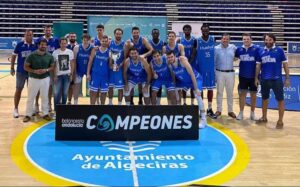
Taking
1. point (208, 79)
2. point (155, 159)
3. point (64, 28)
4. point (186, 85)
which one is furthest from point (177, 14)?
point (155, 159)

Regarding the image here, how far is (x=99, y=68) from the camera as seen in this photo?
6.99 m

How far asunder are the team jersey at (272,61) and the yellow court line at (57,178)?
1266 mm

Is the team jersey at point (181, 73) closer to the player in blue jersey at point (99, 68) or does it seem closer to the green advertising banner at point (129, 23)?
the player in blue jersey at point (99, 68)

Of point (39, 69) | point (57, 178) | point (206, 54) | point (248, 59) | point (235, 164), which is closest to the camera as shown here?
point (57, 178)

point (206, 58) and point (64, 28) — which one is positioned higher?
point (64, 28)

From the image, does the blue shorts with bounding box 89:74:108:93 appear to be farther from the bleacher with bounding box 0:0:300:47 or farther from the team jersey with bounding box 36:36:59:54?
the bleacher with bounding box 0:0:300:47

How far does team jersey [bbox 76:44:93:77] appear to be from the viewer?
721 cm

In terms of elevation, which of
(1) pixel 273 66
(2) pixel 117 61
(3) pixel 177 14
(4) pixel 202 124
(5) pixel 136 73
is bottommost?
(4) pixel 202 124

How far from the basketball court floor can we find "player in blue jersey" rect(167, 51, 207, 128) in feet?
1.61

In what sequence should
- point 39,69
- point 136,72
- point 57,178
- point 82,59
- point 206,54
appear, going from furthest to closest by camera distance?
point 206,54 < point 82,59 < point 136,72 < point 39,69 < point 57,178

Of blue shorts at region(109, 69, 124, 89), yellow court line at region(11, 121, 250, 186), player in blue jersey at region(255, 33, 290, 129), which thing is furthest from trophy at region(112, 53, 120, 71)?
player in blue jersey at region(255, 33, 290, 129)

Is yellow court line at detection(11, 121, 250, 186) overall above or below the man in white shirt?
below

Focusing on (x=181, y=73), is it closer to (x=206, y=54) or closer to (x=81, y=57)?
(x=206, y=54)

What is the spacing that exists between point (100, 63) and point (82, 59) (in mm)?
479
